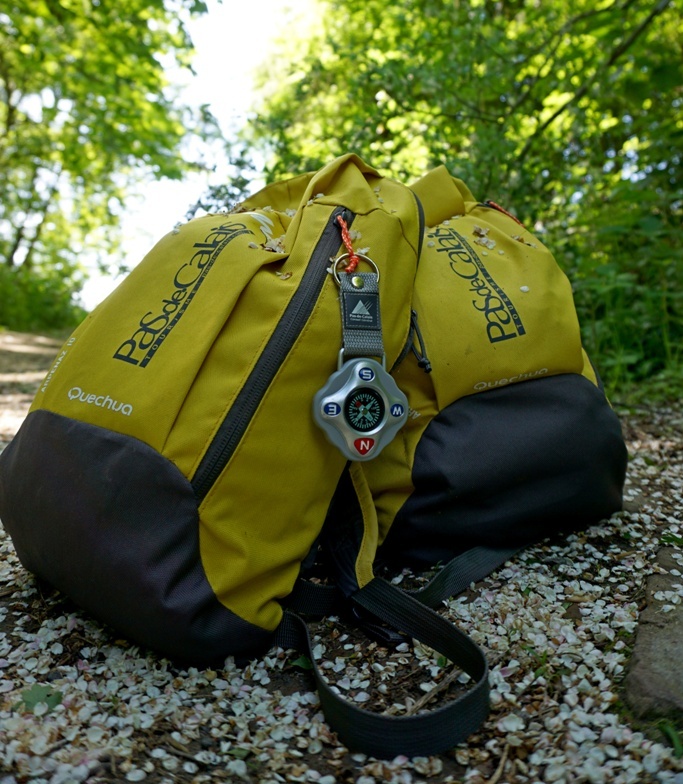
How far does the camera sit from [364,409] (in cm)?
133

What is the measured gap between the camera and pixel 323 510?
1389 millimetres

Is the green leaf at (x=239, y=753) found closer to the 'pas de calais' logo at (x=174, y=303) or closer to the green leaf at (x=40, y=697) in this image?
the green leaf at (x=40, y=697)

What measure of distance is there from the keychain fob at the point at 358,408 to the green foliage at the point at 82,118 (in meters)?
2.12

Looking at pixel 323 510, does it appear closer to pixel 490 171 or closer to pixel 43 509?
pixel 43 509

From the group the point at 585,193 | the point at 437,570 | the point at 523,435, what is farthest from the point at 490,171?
the point at 437,570

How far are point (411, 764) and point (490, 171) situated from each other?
2.72 metres

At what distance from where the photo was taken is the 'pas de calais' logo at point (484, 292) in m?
1.61

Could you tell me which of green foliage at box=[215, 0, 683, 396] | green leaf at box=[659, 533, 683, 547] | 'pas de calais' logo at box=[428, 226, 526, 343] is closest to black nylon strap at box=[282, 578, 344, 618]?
Result: 'pas de calais' logo at box=[428, 226, 526, 343]

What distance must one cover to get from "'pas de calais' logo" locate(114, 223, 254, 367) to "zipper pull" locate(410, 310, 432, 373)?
403 millimetres

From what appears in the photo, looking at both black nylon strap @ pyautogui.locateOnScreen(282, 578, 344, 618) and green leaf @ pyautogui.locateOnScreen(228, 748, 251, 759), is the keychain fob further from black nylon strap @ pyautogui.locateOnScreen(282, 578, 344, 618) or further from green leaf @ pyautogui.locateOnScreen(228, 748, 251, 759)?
A: green leaf @ pyautogui.locateOnScreen(228, 748, 251, 759)

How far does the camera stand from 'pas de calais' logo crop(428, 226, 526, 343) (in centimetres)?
161

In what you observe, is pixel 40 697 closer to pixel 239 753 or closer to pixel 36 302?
pixel 239 753

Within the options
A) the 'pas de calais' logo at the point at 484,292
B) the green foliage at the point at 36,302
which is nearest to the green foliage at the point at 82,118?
the green foliage at the point at 36,302

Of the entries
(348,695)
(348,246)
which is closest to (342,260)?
(348,246)
